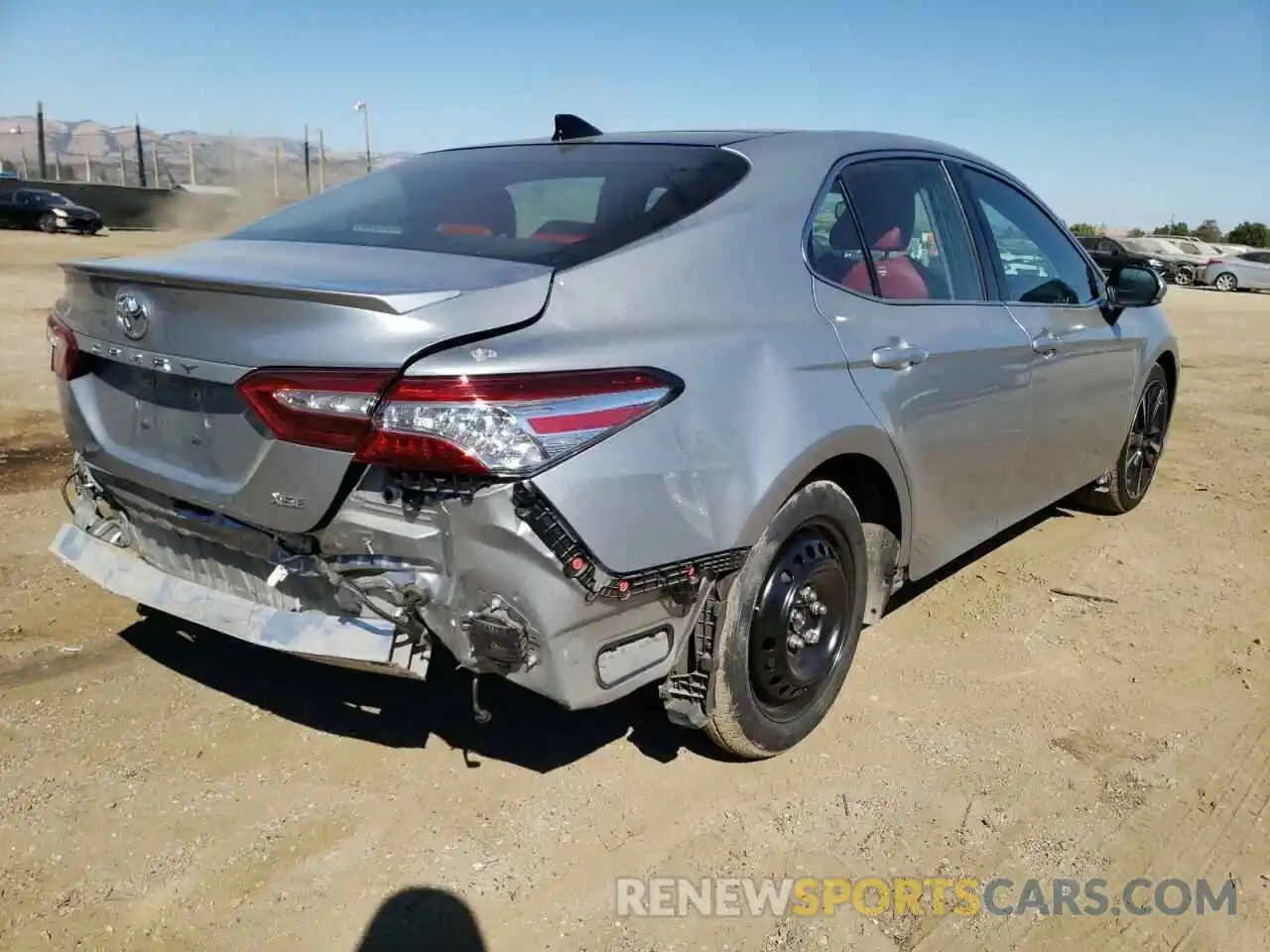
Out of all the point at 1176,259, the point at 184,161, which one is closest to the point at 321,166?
the point at 184,161

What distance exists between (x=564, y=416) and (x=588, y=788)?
3.99 ft

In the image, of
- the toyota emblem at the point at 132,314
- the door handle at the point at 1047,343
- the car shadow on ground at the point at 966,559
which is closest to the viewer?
the toyota emblem at the point at 132,314

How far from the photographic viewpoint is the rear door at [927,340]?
304 cm

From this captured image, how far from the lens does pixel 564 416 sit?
7.13 ft

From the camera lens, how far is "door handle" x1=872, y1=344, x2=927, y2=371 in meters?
3.03

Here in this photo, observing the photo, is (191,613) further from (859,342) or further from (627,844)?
(859,342)

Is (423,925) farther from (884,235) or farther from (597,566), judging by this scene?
(884,235)

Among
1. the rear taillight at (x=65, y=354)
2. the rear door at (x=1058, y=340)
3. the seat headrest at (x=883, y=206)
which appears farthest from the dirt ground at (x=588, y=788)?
the seat headrest at (x=883, y=206)

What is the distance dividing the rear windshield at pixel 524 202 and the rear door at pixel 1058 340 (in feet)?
4.85

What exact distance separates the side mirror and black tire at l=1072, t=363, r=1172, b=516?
668mm

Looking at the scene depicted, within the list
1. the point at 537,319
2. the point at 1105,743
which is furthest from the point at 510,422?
the point at 1105,743

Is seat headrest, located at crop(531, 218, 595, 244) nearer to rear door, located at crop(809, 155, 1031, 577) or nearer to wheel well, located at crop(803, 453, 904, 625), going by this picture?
rear door, located at crop(809, 155, 1031, 577)

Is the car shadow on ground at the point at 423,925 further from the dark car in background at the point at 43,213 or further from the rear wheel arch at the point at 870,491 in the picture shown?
the dark car in background at the point at 43,213

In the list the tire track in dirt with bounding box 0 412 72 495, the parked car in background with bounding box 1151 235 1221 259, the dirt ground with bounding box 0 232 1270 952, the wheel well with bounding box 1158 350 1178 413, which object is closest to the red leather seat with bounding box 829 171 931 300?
the dirt ground with bounding box 0 232 1270 952
